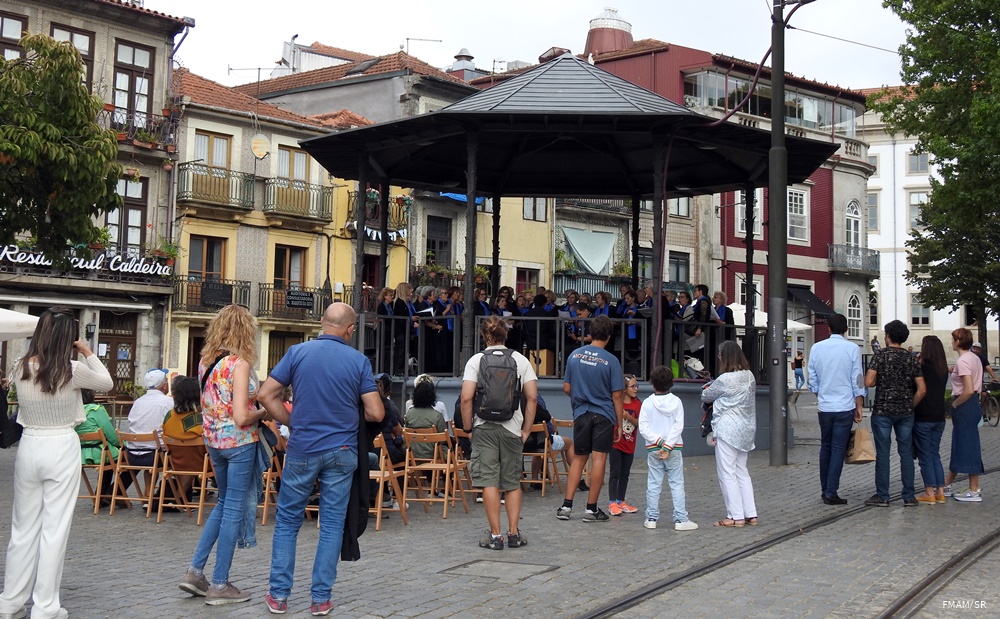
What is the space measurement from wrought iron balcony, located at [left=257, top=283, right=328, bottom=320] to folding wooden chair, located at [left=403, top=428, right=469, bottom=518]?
28.1m

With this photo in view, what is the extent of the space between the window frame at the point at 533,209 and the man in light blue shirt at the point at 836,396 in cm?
3311

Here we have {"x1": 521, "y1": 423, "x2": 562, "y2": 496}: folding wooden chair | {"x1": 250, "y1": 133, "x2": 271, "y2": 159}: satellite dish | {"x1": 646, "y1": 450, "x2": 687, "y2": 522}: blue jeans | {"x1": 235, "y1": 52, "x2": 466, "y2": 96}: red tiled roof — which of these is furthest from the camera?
{"x1": 235, "y1": 52, "x2": 466, "y2": 96}: red tiled roof

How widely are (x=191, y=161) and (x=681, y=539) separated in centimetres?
3094

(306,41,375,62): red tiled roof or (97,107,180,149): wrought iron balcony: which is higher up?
(306,41,375,62): red tiled roof

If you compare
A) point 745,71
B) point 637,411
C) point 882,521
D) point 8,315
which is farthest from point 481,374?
point 745,71

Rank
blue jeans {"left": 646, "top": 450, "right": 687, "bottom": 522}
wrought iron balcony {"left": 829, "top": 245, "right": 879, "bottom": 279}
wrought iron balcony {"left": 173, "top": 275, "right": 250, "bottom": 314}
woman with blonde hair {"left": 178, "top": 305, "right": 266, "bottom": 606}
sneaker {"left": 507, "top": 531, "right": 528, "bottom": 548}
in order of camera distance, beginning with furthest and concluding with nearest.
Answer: wrought iron balcony {"left": 829, "top": 245, "right": 879, "bottom": 279}
wrought iron balcony {"left": 173, "top": 275, "right": 250, "bottom": 314}
blue jeans {"left": 646, "top": 450, "right": 687, "bottom": 522}
sneaker {"left": 507, "top": 531, "right": 528, "bottom": 548}
woman with blonde hair {"left": 178, "top": 305, "right": 266, "bottom": 606}

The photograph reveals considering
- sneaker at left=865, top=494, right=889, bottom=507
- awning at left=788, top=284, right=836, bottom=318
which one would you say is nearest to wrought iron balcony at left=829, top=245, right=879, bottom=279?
awning at left=788, top=284, right=836, bottom=318

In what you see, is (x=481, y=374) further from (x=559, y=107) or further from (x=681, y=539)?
(x=559, y=107)

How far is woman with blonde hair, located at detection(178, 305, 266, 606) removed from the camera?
7062 mm

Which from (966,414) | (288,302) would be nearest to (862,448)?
(966,414)

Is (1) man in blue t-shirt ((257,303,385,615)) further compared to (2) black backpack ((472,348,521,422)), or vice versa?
(2) black backpack ((472,348,521,422))

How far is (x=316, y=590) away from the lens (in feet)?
21.9

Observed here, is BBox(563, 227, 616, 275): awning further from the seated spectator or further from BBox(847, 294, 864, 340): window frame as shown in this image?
the seated spectator

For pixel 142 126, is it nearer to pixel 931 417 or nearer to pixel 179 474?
pixel 179 474
